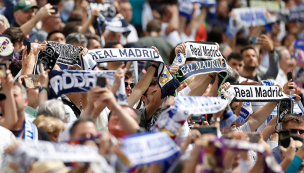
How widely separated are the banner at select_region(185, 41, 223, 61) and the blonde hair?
89.8 inches

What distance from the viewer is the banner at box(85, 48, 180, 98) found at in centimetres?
553

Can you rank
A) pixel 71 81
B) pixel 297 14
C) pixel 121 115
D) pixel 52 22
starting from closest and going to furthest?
pixel 121 115 < pixel 71 81 < pixel 52 22 < pixel 297 14

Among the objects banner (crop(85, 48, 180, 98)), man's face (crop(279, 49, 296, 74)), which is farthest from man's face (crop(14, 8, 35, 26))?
man's face (crop(279, 49, 296, 74))

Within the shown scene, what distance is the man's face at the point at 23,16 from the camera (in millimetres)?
7645

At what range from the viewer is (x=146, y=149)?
3641 millimetres

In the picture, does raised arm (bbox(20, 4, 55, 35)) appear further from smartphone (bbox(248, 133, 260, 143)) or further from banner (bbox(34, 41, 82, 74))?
smartphone (bbox(248, 133, 260, 143))

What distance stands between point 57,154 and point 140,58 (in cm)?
240

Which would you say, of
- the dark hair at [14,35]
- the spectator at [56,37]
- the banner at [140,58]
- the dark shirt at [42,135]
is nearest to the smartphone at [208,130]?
the banner at [140,58]

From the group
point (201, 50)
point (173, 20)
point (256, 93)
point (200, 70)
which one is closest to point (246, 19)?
point (173, 20)

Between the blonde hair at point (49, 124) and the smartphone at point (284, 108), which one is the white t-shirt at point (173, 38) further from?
the blonde hair at point (49, 124)

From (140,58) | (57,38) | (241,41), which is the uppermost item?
(140,58)

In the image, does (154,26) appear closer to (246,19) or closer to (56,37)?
(246,19)

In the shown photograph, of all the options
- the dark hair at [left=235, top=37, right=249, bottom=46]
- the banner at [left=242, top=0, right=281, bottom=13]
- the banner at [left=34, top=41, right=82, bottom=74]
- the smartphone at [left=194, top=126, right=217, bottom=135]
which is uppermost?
the smartphone at [left=194, top=126, right=217, bottom=135]

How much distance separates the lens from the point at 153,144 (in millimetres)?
3730
